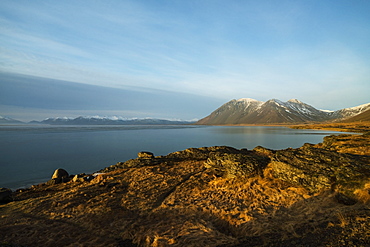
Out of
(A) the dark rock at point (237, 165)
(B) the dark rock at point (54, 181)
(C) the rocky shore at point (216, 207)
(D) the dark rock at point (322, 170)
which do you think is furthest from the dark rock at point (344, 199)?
(B) the dark rock at point (54, 181)

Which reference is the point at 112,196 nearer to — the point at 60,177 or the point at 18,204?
the point at 18,204

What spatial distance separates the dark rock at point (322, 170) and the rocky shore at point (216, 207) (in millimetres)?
46

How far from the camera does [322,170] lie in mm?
11930

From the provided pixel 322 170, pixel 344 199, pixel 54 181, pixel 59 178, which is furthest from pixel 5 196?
pixel 322 170

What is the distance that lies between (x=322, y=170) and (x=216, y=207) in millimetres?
7228

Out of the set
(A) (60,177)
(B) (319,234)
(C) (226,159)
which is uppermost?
(C) (226,159)

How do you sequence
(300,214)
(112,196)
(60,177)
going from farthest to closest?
(60,177) < (112,196) < (300,214)

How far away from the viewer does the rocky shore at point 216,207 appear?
26.5ft

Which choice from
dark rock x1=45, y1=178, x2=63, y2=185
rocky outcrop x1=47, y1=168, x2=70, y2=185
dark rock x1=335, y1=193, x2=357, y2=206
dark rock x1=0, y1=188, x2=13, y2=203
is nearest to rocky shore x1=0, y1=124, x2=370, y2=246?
dark rock x1=335, y1=193, x2=357, y2=206

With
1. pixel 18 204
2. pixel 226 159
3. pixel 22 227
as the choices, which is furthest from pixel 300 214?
pixel 18 204

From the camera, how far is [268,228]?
27.9ft

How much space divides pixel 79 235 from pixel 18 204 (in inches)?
279

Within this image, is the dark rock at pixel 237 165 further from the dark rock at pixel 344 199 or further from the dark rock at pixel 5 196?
the dark rock at pixel 5 196

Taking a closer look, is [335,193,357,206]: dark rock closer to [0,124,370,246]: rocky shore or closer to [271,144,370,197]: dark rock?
[0,124,370,246]: rocky shore
